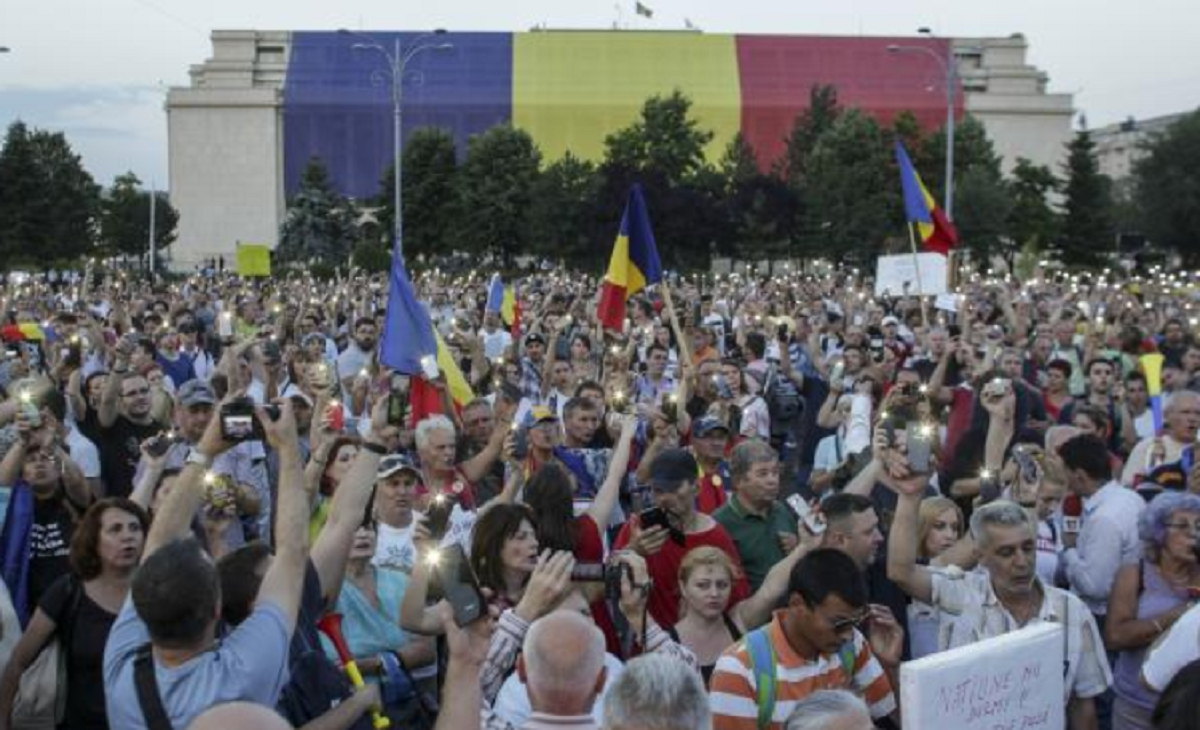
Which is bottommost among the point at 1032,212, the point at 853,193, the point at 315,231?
the point at 315,231

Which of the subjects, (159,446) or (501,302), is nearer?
(159,446)

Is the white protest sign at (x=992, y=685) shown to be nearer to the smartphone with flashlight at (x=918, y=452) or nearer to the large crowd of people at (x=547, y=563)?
the large crowd of people at (x=547, y=563)

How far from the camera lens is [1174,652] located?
4.53 metres

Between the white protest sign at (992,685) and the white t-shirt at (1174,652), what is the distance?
64cm

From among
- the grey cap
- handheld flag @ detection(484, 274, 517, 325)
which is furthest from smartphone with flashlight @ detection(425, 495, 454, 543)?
handheld flag @ detection(484, 274, 517, 325)

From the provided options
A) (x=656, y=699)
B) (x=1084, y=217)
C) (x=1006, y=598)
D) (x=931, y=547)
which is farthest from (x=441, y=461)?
(x=1084, y=217)

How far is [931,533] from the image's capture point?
573cm

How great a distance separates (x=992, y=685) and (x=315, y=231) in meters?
65.4

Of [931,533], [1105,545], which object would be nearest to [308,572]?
[931,533]

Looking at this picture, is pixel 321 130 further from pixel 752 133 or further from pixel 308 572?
pixel 308 572

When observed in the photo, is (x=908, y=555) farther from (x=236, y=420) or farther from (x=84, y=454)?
(x=84, y=454)

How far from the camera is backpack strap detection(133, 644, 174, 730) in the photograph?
3592 millimetres

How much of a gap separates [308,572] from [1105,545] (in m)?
3.05

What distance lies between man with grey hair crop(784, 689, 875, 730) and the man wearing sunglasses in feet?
2.59
